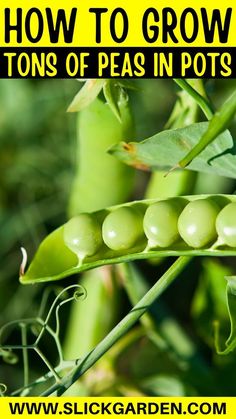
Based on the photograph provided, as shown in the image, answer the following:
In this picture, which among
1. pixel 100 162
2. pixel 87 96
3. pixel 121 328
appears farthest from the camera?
pixel 100 162

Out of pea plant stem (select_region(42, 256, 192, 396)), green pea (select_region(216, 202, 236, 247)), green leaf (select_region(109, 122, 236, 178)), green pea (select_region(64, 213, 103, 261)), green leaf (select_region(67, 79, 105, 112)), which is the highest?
green leaf (select_region(67, 79, 105, 112))

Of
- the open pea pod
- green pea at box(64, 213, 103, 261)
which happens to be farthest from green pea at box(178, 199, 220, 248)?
green pea at box(64, 213, 103, 261)

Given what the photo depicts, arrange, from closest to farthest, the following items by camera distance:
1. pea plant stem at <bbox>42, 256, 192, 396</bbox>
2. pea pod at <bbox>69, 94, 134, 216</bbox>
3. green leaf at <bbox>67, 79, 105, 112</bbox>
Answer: pea plant stem at <bbox>42, 256, 192, 396</bbox>
green leaf at <bbox>67, 79, 105, 112</bbox>
pea pod at <bbox>69, 94, 134, 216</bbox>

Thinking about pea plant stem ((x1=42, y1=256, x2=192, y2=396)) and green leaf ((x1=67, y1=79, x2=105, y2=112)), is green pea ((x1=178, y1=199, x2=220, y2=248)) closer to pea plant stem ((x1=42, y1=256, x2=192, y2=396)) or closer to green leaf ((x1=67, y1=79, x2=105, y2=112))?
pea plant stem ((x1=42, y1=256, x2=192, y2=396))

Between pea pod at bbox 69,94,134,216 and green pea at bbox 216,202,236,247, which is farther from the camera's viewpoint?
pea pod at bbox 69,94,134,216

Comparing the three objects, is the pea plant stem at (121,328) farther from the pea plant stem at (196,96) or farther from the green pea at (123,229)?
the pea plant stem at (196,96)

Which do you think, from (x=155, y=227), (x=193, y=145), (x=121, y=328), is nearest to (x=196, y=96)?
(x=193, y=145)

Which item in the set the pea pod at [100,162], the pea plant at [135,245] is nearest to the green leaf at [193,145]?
the pea plant at [135,245]

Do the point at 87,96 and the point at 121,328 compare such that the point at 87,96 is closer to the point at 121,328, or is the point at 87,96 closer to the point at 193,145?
the point at 193,145
